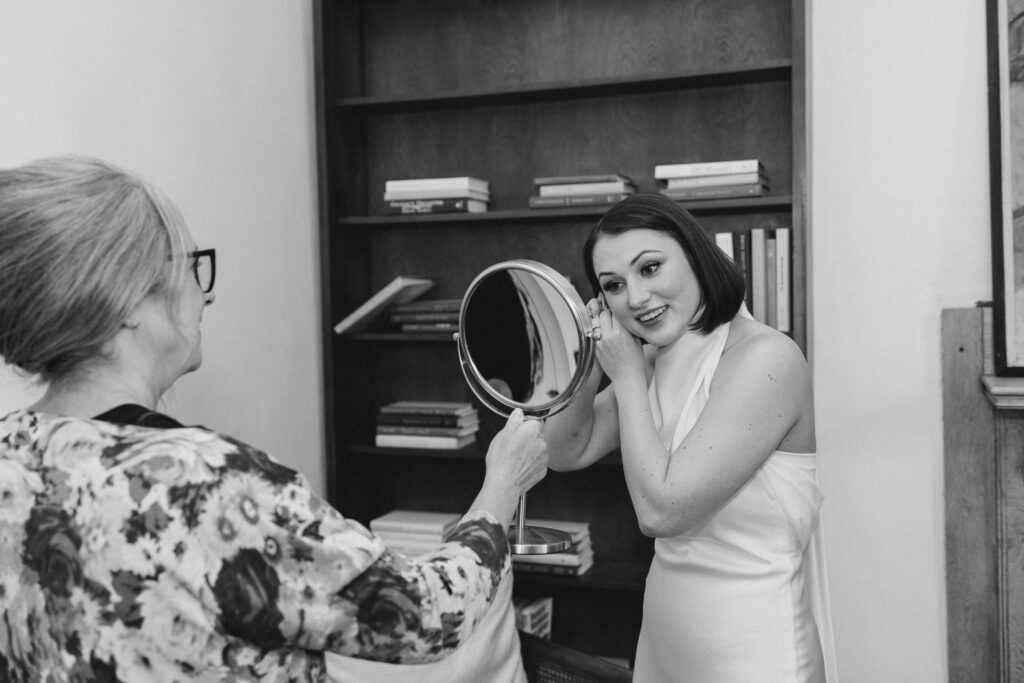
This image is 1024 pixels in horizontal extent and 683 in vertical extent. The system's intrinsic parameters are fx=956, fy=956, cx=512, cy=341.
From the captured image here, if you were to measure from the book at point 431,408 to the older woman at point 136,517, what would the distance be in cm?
174

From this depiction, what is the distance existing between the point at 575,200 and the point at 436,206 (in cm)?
41

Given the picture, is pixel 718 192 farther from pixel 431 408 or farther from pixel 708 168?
pixel 431 408

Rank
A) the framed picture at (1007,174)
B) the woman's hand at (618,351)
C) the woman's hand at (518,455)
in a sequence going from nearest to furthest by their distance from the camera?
the woman's hand at (518,455) → the woman's hand at (618,351) → the framed picture at (1007,174)

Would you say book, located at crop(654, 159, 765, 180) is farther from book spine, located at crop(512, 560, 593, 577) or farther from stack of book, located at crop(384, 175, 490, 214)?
book spine, located at crop(512, 560, 593, 577)

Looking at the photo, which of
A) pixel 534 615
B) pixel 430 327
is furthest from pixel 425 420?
pixel 534 615

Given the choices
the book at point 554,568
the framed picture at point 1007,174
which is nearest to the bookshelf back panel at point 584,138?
the framed picture at point 1007,174

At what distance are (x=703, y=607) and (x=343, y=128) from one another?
1.89m

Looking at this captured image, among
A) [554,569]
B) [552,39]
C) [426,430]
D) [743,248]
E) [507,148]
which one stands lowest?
[554,569]

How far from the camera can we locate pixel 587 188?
2.54m

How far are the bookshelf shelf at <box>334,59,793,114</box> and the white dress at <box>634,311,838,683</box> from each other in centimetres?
105

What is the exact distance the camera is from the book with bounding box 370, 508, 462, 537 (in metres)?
2.73

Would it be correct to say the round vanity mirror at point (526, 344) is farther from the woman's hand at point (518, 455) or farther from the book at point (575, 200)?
the book at point (575, 200)

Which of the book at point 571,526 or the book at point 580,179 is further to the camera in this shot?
the book at point 571,526

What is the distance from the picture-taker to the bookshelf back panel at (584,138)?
8.53 ft
